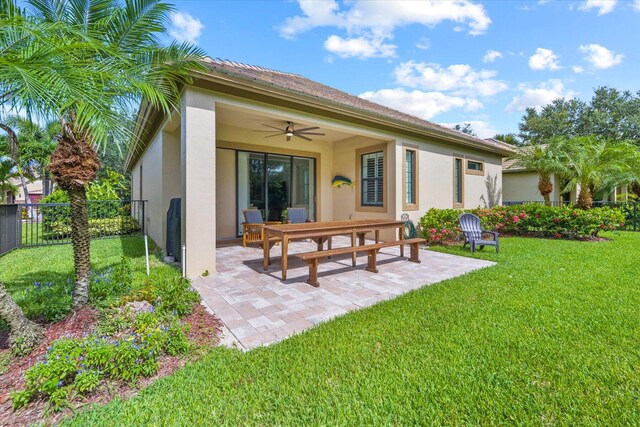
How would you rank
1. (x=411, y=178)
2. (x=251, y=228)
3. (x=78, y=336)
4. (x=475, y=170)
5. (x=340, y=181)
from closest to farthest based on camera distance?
1. (x=78, y=336)
2. (x=251, y=228)
3. (x=411, y=178)
4. (x=340, y=181)
5. (x=475, y=170)

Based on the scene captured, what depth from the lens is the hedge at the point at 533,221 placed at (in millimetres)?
8859

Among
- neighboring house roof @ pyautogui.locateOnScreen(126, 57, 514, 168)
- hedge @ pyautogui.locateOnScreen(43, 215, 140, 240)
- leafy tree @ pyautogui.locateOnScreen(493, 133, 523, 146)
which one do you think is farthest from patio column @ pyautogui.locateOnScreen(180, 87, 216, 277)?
leafy tree @ pyautogui.locateOnScreen(493, 133, 523, 146)

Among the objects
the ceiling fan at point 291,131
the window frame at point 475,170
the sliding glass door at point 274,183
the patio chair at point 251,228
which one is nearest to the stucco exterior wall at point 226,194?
the sliding glass door at point 274,183

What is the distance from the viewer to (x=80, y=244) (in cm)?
331

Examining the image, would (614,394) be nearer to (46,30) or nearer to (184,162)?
(46,30)

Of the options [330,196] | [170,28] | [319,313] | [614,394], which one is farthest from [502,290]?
[330,196]

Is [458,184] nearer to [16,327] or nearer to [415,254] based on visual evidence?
[415,254]

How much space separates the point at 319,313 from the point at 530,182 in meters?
17.9

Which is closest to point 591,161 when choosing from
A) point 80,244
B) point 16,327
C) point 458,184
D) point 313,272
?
point 458,184

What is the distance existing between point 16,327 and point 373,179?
8.80 metres

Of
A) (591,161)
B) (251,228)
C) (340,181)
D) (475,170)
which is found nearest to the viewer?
(251,228)

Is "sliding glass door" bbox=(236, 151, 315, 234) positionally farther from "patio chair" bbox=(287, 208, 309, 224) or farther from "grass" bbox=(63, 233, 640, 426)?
"grass" bbox=(63, 233, 640, 426)

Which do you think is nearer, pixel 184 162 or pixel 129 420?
→ pixel 129 420

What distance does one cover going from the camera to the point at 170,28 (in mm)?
3914
